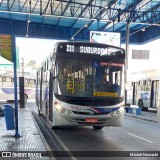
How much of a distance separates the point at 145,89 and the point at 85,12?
867 centimetres

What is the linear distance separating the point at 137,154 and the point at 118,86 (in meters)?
2.84

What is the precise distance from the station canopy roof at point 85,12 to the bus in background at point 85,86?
1215 cm

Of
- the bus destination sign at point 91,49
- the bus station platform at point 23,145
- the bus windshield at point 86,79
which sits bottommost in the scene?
the bus station platform at point 23,145

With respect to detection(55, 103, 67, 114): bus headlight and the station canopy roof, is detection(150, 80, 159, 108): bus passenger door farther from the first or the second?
detection(55, 103, 67, 114): bus headlight

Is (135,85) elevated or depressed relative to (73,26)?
depressed

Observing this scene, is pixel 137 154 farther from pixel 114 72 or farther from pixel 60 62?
pixel 60 62

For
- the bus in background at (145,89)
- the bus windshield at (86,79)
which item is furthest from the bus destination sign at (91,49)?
the bus in background at (145,89)

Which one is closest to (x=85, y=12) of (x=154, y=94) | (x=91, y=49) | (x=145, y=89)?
(x=145, y=89)

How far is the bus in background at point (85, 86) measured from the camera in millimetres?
9609

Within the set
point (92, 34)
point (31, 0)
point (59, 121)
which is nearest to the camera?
point (59, 121)

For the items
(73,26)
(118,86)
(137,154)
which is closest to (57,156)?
(137,154)

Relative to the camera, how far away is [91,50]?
10.1m

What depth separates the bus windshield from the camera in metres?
9.67

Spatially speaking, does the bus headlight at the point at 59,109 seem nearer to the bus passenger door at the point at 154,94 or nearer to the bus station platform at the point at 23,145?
the bus station platform at the point at 23,145
